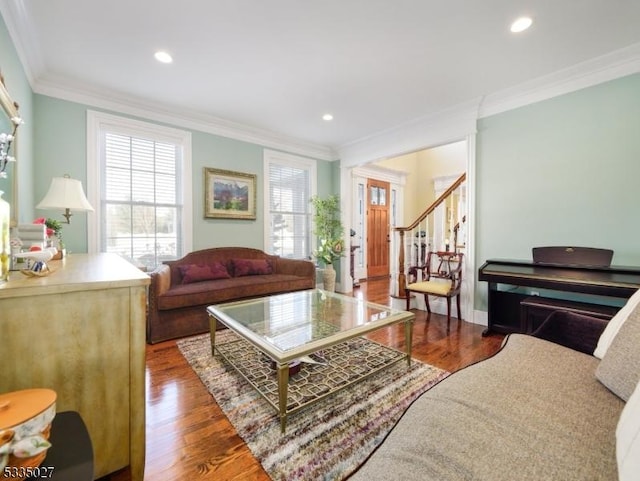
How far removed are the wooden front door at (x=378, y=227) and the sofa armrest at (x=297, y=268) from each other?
280 centimetres

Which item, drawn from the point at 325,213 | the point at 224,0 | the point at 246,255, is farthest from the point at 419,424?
the point at 325,213

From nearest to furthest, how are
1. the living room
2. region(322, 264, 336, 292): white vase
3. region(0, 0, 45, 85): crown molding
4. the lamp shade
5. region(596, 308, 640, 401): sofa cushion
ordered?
region(596, 308, 640, 401): sofa cushion → region(0, 0, 45, 85): crown molding → the lamp shade → the living room → region(322, 264, 336, 292): white vase

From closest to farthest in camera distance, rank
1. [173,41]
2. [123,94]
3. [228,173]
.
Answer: [173,41], [123,94], [228,173]

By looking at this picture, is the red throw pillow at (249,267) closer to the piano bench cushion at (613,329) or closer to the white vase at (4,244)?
the white vase at (4,244)

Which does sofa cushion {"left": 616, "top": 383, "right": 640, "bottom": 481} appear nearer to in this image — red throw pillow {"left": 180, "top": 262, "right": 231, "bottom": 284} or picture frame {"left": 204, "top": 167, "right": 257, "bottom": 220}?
red throw pillow {"left": 180, "top": 262, "right": 231, "bottom": 284}

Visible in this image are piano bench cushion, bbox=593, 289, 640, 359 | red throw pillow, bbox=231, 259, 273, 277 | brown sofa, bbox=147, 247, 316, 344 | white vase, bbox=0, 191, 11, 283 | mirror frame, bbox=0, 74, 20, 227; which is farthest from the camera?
red throw pillow, bbox=231, 259, 273, 277

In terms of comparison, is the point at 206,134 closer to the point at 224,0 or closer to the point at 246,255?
the point at 246,255

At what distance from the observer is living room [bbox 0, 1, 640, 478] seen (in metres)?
2.53

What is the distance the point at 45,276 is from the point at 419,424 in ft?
5.11

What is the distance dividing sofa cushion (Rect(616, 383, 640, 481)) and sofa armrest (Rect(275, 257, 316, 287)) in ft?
11.5

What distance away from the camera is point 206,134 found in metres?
3.98

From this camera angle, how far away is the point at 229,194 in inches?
165

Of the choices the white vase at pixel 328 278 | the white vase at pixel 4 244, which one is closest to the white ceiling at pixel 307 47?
the white vase at pixel 4 244

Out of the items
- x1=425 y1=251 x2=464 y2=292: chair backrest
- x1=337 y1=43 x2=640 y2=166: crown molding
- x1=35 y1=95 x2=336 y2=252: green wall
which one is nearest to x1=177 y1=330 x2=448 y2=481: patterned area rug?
x1=425 y1=251 x2=464 y2=292: chair backrest
